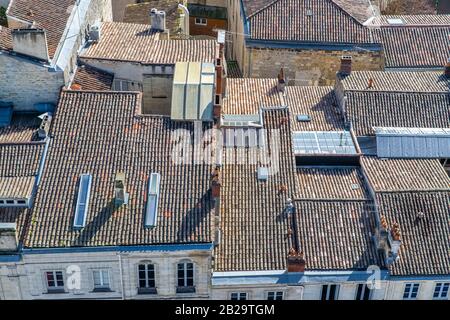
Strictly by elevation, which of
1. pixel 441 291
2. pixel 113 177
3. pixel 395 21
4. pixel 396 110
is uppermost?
pixel 395 21

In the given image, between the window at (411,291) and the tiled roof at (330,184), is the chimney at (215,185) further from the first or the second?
the window at (411,291)

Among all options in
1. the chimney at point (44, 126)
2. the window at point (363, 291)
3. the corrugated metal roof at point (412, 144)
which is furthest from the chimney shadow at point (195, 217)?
the corrugated metal roof at point (412, 144)

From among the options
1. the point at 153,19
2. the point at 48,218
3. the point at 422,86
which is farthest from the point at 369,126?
the point at 48,218

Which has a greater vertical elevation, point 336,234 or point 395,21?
point 395,21

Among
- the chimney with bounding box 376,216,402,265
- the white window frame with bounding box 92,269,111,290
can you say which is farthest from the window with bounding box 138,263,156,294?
the chimney with bounding box 376,216,402,265

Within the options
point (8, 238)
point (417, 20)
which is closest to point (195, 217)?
point (8, 238)

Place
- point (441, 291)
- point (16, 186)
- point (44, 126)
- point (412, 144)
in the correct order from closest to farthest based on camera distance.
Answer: point (16, 186)
point (441, 291)
point (44, 126)
point (412, 144)

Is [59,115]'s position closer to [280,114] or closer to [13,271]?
[13,271]

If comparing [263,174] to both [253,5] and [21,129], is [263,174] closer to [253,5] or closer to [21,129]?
[21,129]
